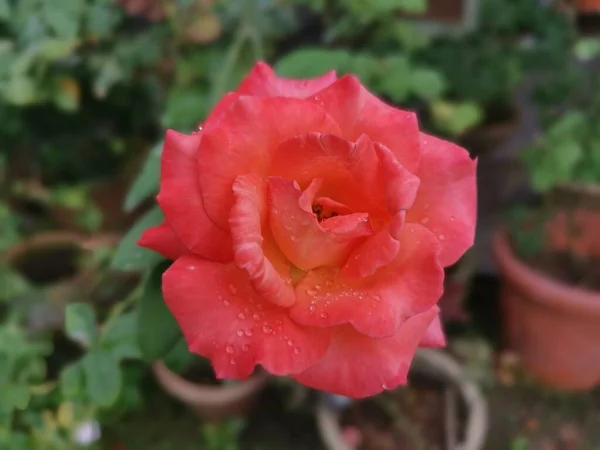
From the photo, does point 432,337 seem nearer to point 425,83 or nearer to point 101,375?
point 101,375

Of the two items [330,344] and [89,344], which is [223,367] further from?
[89,344]

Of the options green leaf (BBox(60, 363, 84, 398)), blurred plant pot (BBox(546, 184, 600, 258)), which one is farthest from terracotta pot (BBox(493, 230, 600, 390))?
green leaf (BBox(60, 363, 84, 398))

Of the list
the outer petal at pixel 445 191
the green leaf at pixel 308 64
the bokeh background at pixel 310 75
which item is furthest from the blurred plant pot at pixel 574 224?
the outer petal at pixel 445 191

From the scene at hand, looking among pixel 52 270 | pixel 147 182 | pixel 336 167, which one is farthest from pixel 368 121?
pixel 52 270

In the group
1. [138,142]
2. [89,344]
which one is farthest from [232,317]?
[138,142]

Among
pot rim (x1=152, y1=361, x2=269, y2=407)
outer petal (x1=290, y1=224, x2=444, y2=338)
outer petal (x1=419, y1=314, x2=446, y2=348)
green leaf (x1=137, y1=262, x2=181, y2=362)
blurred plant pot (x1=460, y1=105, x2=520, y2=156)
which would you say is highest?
outer petal (x1=290, y1=224, x2=444, y2=338)

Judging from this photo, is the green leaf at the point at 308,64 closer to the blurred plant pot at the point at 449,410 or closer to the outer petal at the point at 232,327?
the outer petal at the point at 232,327

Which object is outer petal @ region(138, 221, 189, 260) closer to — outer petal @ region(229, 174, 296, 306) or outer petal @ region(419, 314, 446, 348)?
outer petal @ region(229, 174, 296, 306)
